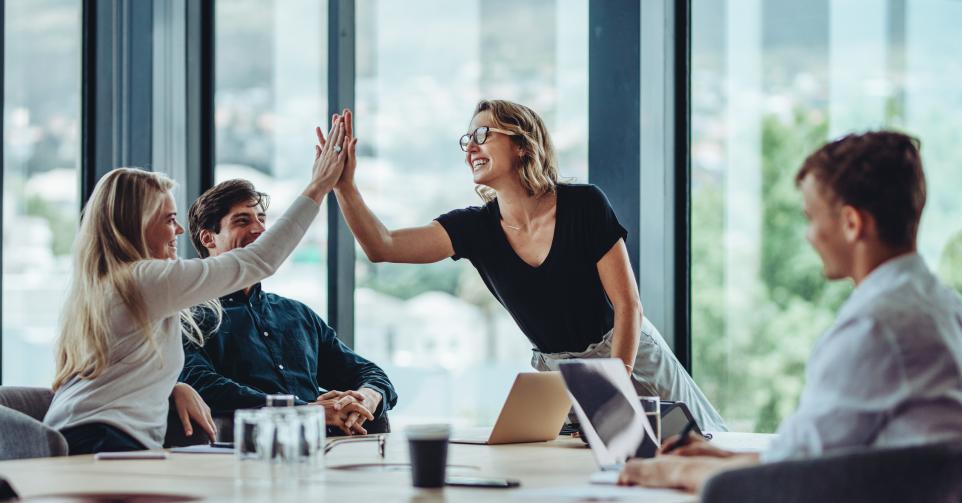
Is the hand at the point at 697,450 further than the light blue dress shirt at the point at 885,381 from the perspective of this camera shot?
Yes

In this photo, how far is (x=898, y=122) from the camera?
367 cm

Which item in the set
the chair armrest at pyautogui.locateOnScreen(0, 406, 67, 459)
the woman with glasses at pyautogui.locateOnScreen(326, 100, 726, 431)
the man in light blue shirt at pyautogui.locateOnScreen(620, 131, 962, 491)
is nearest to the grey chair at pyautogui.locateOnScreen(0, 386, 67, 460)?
the chair armrest at pyautogui.locateOnScreen(0, 406, 67, 459)

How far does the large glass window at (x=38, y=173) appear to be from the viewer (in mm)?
4633

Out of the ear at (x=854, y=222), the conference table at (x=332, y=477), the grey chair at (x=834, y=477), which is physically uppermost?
the ear at (x=854, y=222)

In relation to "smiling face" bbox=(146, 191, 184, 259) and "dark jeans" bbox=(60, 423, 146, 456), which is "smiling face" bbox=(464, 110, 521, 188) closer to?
"smiling face" bbox=(146, 191, 184, 259)

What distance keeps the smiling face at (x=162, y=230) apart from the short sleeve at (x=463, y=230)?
2.93 feet

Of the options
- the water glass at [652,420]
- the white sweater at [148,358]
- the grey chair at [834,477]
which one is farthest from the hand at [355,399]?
the grey chair at [834,477]

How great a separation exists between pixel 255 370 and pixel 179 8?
203 centimetres

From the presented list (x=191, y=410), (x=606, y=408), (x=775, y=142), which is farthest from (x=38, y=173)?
(x=606, y=408)

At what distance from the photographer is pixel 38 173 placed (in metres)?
4.72

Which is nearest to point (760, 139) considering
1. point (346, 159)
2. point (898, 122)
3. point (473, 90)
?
point (898, 122)

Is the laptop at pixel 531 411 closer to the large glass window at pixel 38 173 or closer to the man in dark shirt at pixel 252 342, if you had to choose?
the man in dark shirt at pixel 252 342

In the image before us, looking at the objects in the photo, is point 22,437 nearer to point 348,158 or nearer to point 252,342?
point 252,342

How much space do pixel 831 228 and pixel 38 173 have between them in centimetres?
379
